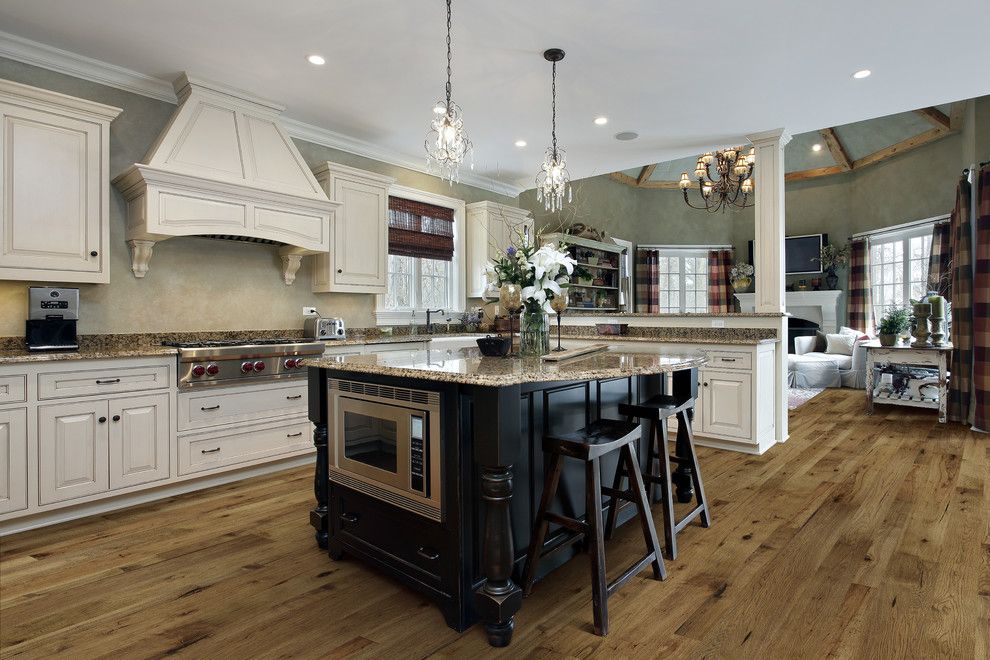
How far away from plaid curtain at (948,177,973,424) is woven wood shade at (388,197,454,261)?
4758mm

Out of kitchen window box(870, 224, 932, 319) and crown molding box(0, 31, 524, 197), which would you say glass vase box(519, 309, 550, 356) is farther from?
kitchen window box(870, 224, 932, 319)

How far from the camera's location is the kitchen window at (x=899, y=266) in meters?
7.82

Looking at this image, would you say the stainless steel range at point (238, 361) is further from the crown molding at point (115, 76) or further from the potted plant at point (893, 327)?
the potted plant at point (893, 327)

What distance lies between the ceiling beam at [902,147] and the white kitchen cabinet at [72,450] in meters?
9.72

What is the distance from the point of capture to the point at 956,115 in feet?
22.7

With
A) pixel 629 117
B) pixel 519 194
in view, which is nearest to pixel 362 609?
pixel 629 117

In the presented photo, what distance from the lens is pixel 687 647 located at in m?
1.75

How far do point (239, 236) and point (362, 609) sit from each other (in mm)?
2734

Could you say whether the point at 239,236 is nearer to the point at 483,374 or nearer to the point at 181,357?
the point at 181,357

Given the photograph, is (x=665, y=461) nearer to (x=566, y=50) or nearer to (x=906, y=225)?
(x=566, y=50)

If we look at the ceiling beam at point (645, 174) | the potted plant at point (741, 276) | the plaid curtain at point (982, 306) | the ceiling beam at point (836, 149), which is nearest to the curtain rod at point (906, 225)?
the ceiling beam at point (836, 149)

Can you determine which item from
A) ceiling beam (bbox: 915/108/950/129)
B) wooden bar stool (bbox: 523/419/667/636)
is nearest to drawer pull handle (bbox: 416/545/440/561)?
wooden bar stool (bbox: 523/419/667/636)

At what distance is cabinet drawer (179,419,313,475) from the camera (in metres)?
3.29

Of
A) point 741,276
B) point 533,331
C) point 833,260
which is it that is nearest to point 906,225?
point 833,260
